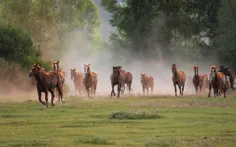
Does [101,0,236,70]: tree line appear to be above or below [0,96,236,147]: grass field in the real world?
above

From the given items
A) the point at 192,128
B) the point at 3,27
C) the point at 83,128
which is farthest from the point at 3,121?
the point at 3,27

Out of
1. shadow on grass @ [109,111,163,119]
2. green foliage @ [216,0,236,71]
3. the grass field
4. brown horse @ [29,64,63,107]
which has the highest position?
green foliage @ [216,0,236,71]

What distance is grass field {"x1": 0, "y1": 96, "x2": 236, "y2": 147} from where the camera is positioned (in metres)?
19.5

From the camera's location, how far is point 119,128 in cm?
2358

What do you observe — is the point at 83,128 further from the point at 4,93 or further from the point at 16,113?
the point at 4,93

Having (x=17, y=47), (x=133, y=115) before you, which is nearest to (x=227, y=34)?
(x=17, y=47)

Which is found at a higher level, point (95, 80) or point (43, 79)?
point (95, 80)

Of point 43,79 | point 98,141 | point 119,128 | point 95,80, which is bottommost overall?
point 98,141

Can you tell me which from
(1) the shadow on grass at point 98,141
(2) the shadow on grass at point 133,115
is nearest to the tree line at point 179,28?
(2) the shadow on grass at point 133,115

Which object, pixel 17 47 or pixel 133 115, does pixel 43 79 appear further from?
pixel 17 47

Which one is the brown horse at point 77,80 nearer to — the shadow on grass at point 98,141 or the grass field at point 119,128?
the grass field at point 119,128

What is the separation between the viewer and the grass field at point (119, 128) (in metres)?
19.5

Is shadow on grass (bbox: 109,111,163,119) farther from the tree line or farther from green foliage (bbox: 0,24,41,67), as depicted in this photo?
the tree line

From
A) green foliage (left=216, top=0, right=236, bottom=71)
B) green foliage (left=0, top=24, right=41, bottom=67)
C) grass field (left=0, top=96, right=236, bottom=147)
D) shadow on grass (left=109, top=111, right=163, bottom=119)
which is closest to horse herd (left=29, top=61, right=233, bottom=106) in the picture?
green foliage (left=0, top=24, right=41, bottom=67)
